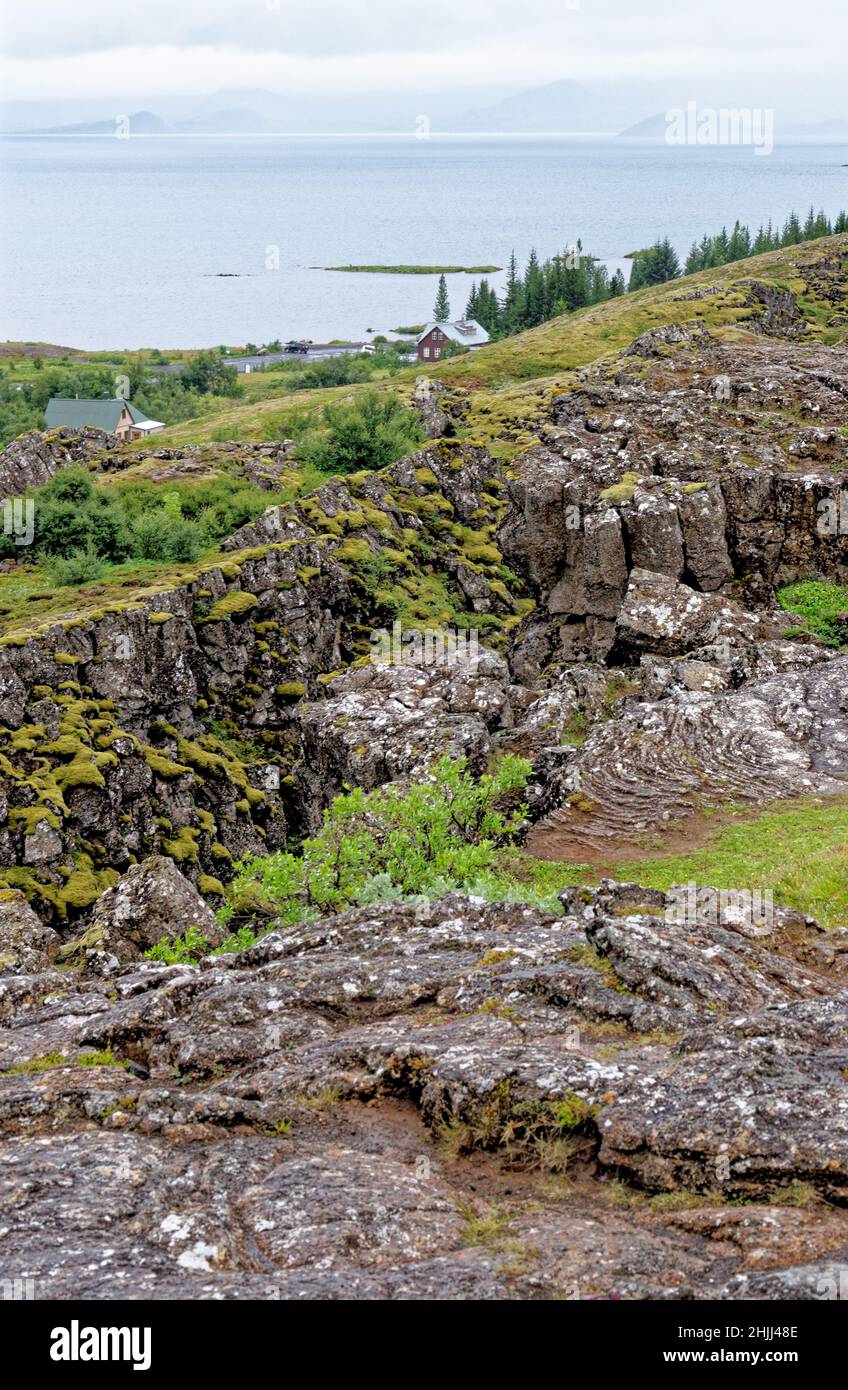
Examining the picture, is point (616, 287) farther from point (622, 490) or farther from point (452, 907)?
point (452, 907)

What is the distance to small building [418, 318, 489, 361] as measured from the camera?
15238 centimetres

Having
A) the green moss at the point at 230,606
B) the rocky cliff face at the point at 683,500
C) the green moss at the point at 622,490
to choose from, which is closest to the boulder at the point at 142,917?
the green moss at the point at 230,606

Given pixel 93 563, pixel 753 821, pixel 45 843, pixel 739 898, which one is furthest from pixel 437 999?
pixel 93 563

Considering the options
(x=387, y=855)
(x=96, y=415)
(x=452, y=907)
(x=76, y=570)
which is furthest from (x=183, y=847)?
(x=96, y=415)

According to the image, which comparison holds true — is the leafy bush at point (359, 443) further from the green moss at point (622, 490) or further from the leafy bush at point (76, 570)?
the leafy bush at point (76, 570)

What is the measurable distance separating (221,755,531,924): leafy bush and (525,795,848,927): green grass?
1.77m

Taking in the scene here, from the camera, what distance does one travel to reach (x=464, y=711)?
3466 centimetres

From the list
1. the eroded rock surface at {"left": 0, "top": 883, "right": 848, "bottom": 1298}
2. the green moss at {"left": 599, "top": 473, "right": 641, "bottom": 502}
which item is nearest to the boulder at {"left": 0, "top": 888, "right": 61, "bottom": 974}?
the eroded rock surface at {"left": 0, "top": 883, "right": 848, "bottom": 1298}

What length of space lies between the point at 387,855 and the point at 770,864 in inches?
346

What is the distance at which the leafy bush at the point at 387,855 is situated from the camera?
77.5ft

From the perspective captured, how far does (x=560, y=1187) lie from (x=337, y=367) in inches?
5256

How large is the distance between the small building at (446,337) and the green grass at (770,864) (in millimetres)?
133552
